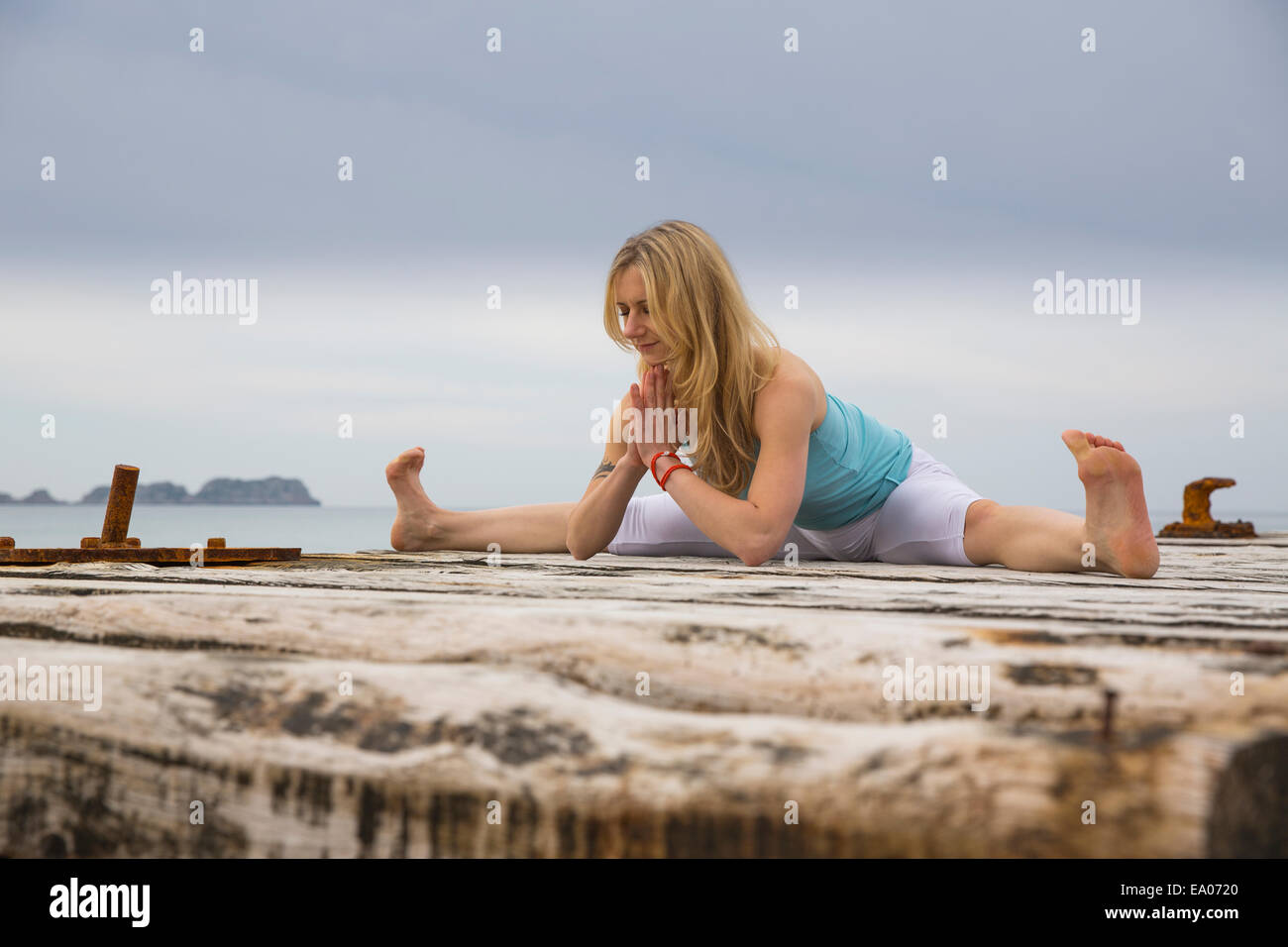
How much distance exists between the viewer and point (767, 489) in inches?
77.8

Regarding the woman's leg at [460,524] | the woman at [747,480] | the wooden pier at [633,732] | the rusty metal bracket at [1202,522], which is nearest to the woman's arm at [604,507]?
the woman at [747,480]

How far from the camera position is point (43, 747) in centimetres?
95

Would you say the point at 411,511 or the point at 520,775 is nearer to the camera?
the point at 520,775

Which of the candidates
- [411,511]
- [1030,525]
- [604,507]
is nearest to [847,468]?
[1030,525]

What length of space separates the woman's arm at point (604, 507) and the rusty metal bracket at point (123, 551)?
2.33 ft

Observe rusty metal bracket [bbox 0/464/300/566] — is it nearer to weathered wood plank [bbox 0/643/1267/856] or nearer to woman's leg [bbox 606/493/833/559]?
weathered wood plank [bbox 0/643/1267/856]

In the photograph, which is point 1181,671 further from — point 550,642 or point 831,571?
point 831,571

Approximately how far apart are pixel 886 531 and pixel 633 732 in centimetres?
179

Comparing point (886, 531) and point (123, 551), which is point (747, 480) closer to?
point (886, 531)

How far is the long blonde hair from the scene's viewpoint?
2133 millimetres

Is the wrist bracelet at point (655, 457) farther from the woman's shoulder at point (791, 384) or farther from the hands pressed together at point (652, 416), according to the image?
the woman's shoulder at point (791, 384)

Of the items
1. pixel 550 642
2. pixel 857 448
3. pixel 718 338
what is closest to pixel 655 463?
pixel 718 338

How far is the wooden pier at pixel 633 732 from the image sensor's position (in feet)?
2.48
